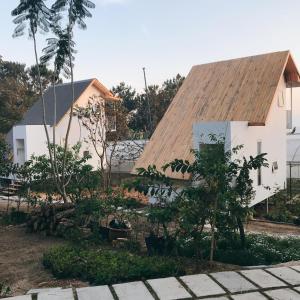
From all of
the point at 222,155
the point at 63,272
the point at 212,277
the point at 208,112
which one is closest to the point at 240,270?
the point at 212,277

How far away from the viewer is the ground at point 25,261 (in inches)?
279

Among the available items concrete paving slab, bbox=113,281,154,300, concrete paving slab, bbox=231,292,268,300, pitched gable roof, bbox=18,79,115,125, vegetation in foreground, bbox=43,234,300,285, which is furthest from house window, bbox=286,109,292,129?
concrete paving slab, bbox=113,281,154,300

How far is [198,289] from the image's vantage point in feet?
20.6

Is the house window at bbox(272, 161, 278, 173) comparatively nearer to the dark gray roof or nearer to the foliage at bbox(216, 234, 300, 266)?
the foliage at bbox(216, 234, 300, 266)

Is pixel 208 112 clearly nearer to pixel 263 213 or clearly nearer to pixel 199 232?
pixel 263 213

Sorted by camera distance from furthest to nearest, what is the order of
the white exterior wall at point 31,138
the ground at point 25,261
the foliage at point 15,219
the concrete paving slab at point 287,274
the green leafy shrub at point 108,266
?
the white exterior wall at point 31,138 → the foliage at point 15,219 → the ground at point 25,261 → the green leafy shrub at point 108,266 → the concrete paving slab at point 287,274

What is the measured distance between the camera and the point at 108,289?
633cm

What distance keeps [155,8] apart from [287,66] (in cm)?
741

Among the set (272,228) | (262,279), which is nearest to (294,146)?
(272,228)

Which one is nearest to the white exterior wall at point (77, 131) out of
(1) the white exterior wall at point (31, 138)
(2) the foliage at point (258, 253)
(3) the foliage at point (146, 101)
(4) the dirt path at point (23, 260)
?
(1) the white exterior wall at point (31, 138)

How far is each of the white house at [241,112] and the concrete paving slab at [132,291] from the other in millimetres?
9580

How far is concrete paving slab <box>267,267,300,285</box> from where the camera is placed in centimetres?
664

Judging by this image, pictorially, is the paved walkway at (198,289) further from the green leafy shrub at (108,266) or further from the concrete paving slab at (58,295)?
the green leafy shrub at (108,266)

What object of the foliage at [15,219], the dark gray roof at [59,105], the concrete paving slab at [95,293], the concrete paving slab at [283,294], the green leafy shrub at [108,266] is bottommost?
the foliage at [15,219]
